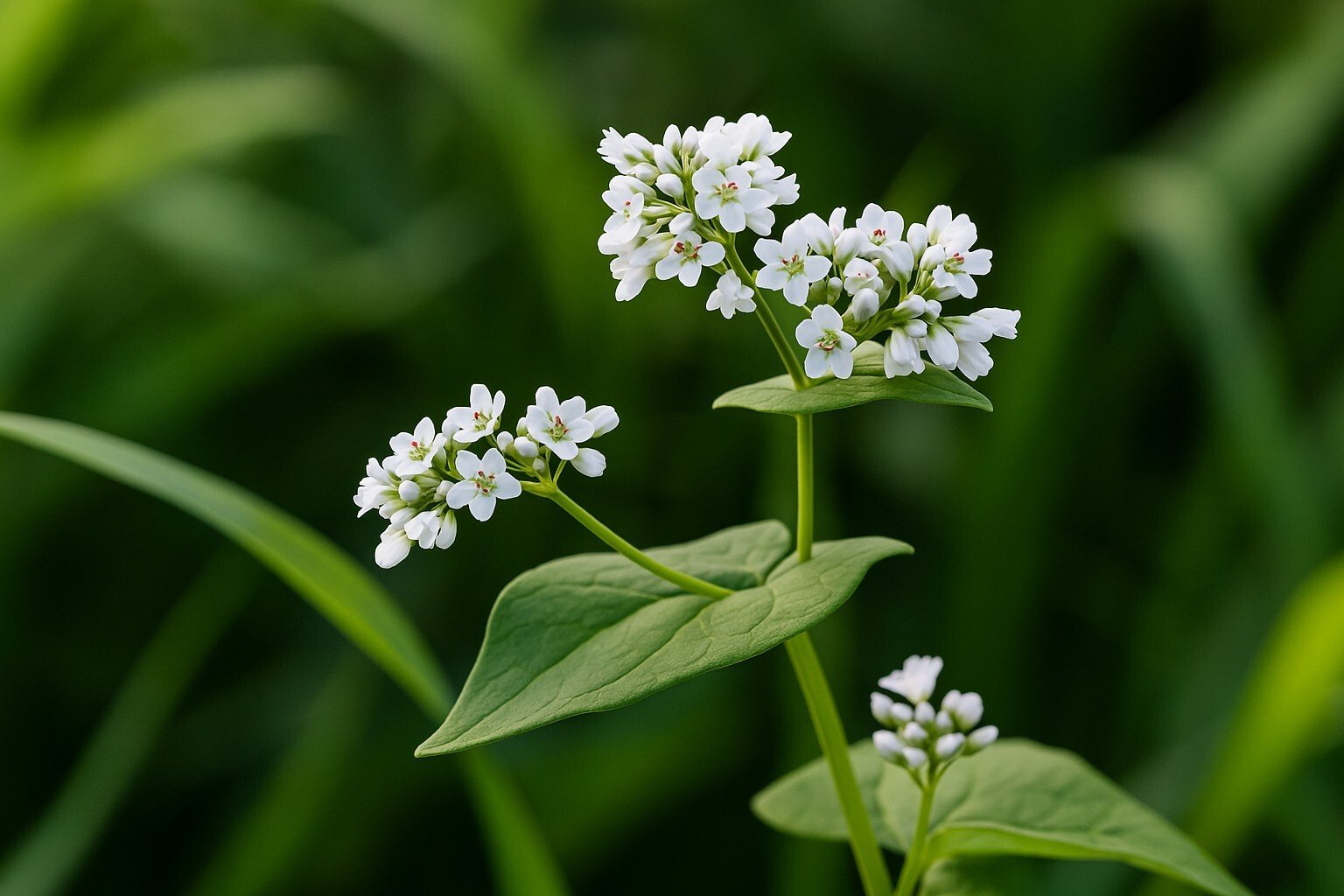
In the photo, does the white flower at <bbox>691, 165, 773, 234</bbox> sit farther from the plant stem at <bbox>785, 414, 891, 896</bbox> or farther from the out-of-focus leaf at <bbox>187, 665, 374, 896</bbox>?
the out-of-focus leaf at <bbox>187, 665, 374, 896</bbox>

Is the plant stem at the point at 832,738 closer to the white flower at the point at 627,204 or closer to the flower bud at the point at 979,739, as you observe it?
the flower bud at the point at 979,739

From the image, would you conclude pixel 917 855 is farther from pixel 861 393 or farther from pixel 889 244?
pixel 889 244

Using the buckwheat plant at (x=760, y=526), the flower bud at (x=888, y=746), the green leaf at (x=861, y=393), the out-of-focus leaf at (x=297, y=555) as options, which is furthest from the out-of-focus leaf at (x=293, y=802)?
the green leaf at (x=861, y=393)

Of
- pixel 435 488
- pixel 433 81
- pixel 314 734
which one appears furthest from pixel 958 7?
pixel 435 488

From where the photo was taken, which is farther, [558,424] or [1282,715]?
[1282,715]

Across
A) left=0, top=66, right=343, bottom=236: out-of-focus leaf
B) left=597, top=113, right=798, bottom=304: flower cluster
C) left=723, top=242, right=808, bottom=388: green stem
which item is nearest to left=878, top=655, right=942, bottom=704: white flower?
left=723, top=242, right=808, bottom=388: green stem

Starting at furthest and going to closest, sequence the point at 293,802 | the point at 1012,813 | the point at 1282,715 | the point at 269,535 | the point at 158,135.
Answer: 1. the point at 158,135
2. the point at 293,802
3. the point at 1282,715
4. the point at 269,535
5. the point at 1012,813

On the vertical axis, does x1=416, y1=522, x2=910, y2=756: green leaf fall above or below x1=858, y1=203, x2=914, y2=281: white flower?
below

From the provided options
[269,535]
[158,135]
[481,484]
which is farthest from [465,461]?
[158,135]
